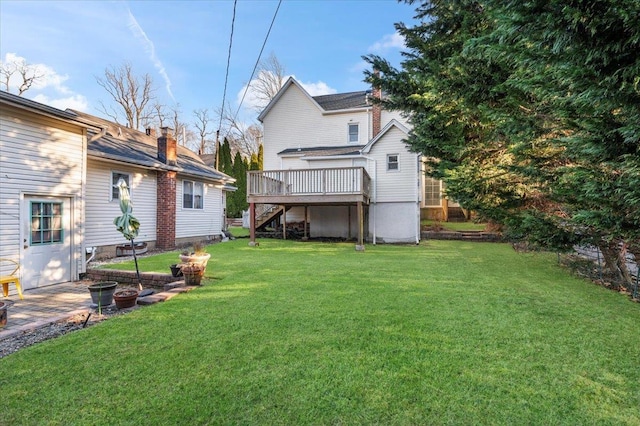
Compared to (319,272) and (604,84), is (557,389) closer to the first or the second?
(604,84)

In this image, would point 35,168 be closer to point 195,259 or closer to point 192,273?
point 195,259

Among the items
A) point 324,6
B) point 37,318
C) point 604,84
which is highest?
point 324,6

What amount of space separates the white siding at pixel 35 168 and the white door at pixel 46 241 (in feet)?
0.40

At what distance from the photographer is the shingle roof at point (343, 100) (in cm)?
1853

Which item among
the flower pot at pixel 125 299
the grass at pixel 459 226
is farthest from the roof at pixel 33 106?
the grass at pixel 459 226

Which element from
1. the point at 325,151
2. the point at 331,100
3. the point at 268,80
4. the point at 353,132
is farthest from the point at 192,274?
the point at 268,80

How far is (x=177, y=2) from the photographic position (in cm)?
989

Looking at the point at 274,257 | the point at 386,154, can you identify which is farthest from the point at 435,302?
the point at 386,154

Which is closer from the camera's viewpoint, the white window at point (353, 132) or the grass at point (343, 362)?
the grass at point (343, 362)

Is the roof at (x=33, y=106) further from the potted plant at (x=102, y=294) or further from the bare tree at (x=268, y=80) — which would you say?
the bare tree at (x=268, y=80)

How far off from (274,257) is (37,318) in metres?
5.85

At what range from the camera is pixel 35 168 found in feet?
22.5

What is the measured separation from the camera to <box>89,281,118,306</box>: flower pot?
5.41 metres

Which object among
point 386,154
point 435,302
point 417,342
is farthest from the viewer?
point 386,154
